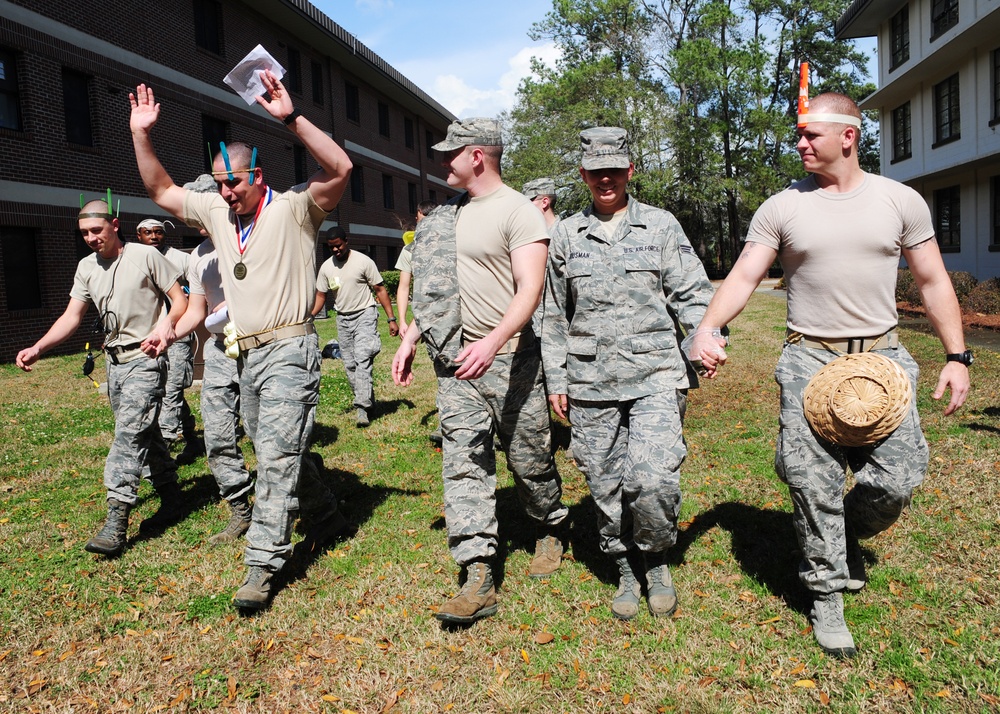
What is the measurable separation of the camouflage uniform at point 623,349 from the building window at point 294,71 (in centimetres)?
2600

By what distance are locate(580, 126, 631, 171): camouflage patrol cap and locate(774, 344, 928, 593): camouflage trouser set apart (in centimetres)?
A: 135

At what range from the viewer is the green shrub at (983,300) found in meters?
16.3

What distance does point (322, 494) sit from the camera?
4.93m

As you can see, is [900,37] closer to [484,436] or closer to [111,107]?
[111,107]

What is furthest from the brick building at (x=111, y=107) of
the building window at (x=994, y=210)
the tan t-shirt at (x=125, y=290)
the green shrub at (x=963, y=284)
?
the building window at (x=994, y=210)

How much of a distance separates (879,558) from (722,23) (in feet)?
149

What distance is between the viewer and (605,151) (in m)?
3.93

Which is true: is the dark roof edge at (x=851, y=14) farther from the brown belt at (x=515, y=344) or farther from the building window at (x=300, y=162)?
the brown belt at (x=515, y=344)

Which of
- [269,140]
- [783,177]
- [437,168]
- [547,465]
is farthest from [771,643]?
[783,177]

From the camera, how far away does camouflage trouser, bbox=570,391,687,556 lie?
146 inches

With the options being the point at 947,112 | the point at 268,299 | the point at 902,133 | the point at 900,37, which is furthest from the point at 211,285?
the point at 902,133

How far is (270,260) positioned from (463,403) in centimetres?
139

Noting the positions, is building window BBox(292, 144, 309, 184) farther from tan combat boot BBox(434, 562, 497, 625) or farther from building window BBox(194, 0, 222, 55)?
tan combat boot BBox(434, 562, 497, 625)

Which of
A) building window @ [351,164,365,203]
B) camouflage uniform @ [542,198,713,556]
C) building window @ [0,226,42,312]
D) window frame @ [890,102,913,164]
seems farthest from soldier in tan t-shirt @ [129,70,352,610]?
building window @ [351,164,365,203]
